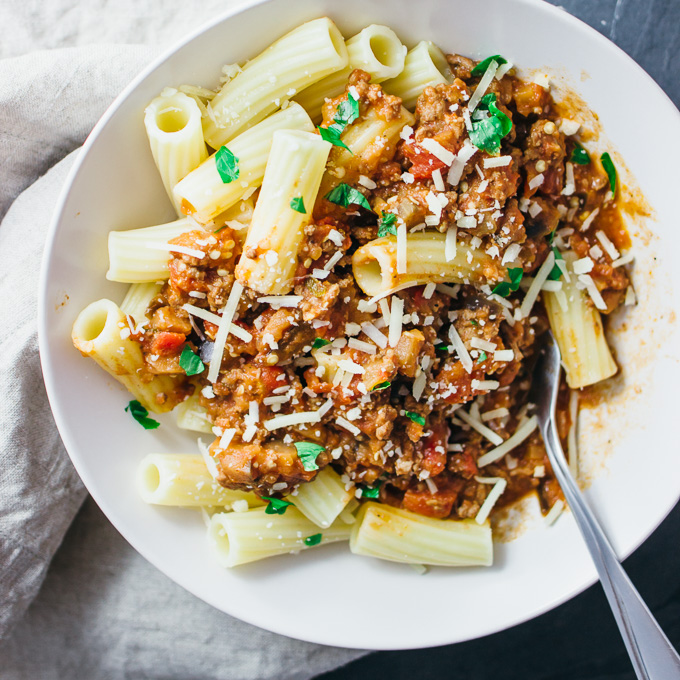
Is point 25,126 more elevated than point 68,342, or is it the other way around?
point 25,126

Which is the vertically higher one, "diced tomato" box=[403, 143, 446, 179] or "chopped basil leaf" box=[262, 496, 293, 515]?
"diced tomato" box=[403, 143, 446, 179]

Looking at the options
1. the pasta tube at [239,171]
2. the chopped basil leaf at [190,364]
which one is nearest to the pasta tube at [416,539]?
the chopped basil leaf at [190,364]

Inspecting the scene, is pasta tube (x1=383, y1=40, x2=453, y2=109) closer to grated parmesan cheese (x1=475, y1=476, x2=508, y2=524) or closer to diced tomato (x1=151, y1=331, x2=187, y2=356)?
diced tomato (x1=151, y1=331, x2=187, y2=356)

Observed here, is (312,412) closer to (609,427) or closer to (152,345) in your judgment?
(152,345)

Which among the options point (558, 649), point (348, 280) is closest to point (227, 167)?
point (348, 280)

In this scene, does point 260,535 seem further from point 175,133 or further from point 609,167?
point 609,167

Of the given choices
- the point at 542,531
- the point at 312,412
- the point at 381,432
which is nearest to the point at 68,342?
the point at 312,412

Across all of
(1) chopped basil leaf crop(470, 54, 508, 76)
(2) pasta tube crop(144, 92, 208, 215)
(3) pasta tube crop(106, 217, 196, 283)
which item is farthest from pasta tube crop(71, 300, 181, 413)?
(1) chopped basil leaf crop(470, 54, 508, 76)
